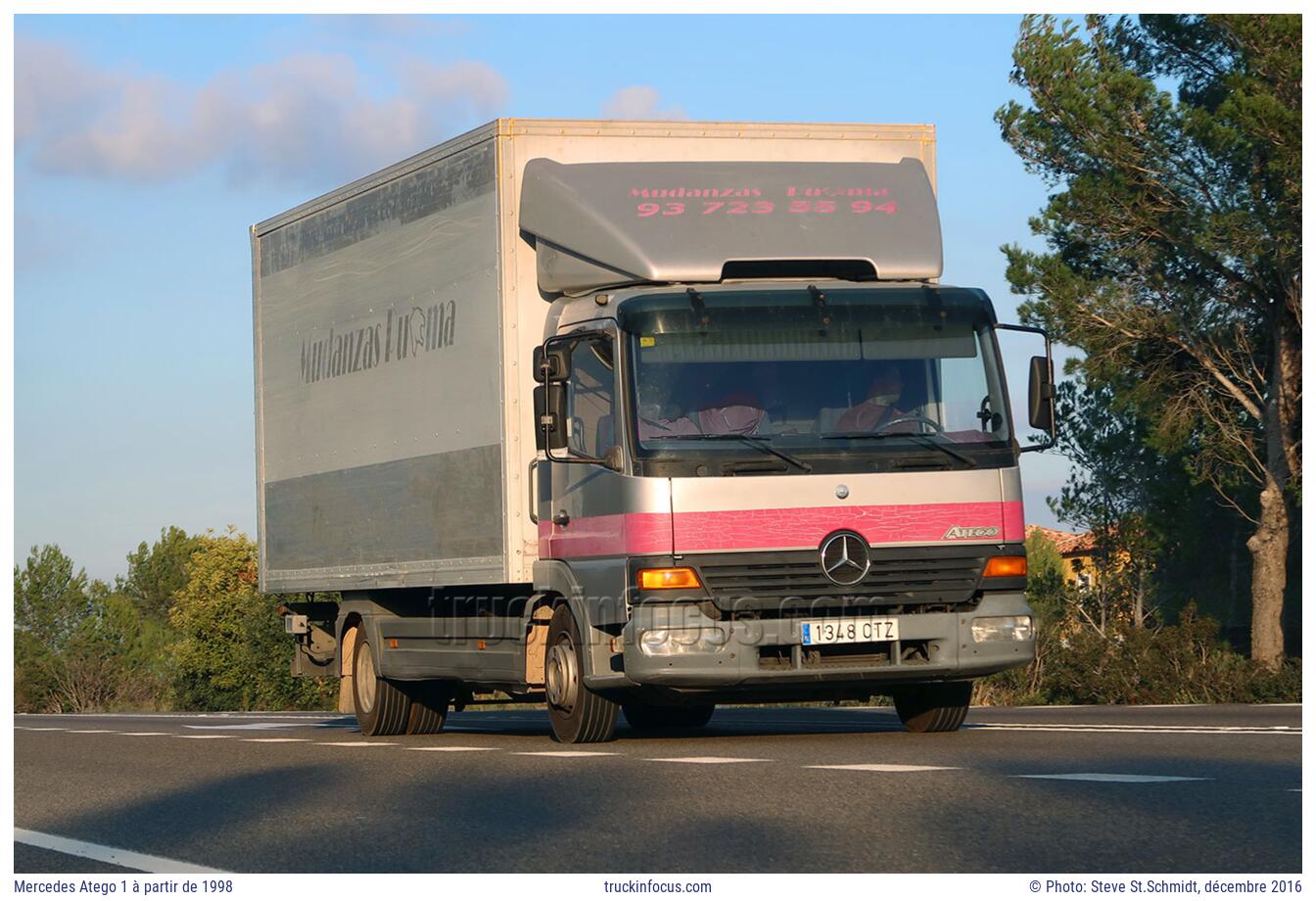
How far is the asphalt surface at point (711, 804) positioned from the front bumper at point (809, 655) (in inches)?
17.9

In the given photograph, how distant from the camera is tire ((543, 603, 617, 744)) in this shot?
13883mm

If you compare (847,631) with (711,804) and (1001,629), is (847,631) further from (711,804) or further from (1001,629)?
(711,804)

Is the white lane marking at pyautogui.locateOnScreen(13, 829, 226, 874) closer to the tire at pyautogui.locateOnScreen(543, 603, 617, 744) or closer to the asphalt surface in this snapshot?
the asphalt surface

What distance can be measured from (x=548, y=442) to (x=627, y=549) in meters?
0.95

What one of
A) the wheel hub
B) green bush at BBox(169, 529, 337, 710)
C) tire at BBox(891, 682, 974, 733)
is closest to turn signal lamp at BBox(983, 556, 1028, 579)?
tire at BBox(891, 682, 974, 733)

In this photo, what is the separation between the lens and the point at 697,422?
12961 mm

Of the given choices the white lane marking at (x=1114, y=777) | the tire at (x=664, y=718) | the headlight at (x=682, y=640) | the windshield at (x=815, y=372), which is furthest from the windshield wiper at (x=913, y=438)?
the tire at (x=664, y=718)

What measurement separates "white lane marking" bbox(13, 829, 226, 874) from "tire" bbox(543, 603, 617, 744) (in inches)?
204

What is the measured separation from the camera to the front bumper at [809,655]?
1289cm

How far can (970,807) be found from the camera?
332 inches

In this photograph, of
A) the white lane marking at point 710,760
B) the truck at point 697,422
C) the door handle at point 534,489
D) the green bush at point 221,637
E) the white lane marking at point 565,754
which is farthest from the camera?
the green bush at point 221,637

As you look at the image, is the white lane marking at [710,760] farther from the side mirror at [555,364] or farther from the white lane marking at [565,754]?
the side mirror at [555,364]

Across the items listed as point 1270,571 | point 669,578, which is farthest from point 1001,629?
point 1270,571

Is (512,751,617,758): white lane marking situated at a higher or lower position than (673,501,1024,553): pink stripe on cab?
lower
